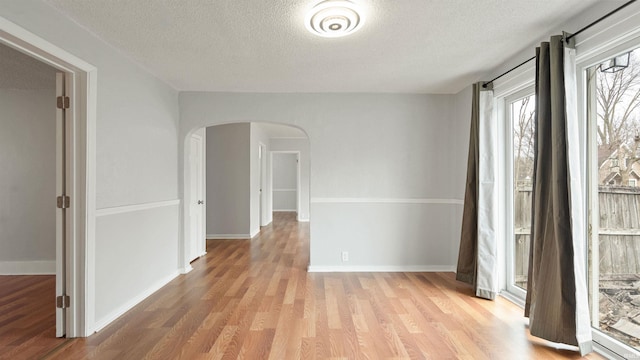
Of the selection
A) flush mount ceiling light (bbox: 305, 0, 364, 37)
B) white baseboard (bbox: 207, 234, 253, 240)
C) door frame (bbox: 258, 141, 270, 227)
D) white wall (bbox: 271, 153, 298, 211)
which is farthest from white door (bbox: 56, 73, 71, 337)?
white wall (bbox: 271, 153, 298, 211)

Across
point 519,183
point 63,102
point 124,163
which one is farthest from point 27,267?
point 519,183

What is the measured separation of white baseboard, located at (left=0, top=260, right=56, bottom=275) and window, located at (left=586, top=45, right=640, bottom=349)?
5684 mm

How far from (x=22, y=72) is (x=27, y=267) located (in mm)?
2396

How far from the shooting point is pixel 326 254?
4285mm

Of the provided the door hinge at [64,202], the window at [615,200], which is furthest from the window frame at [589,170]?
the door hinge at [64,202]

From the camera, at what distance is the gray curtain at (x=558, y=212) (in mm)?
2201

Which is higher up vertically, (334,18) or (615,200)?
(334,18)

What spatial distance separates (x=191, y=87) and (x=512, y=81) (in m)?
3.56

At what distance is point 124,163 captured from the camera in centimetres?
300

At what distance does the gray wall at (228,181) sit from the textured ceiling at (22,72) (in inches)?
117

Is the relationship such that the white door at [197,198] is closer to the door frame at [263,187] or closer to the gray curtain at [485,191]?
the door frame at [263,187]

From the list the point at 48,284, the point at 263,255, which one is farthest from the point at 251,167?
the point at 48,284

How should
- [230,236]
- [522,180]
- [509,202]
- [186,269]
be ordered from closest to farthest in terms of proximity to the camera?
[522,180] < [509,202] < [186,269] < [230,236]

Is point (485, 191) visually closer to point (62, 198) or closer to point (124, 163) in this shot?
point (124, 163)
